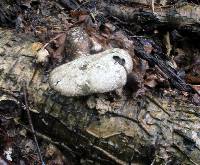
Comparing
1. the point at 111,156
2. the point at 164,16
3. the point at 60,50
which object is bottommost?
the point at 111,156

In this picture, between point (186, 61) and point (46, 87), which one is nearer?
point (46, 87)

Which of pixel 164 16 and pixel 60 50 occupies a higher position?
pixel 60 50

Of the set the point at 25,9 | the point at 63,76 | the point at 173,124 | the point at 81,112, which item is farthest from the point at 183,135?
the point at 25,9

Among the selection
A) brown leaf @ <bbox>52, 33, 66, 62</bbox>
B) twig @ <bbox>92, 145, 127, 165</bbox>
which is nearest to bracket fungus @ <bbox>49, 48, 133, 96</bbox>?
brown leaf @ <bbox>52, 33, 66, 62</bbox>

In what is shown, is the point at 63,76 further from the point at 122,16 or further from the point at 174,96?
the point at 122,16

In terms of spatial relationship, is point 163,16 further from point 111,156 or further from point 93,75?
point 111,156

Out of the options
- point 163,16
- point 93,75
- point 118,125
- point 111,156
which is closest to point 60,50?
point 93,75

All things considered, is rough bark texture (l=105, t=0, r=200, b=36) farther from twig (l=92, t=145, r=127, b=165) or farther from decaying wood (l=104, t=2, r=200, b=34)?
twig (l=92, t=145, r=127, b=165)
